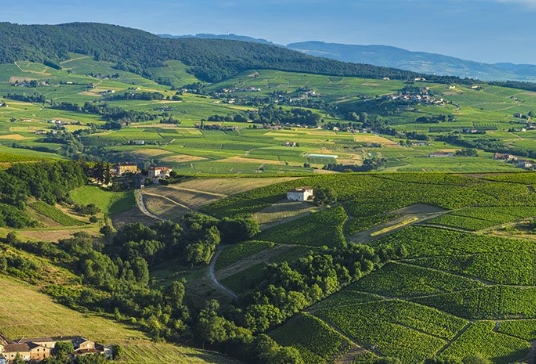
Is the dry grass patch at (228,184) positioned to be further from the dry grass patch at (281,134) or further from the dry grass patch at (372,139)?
the dry grass patch at (281,134)

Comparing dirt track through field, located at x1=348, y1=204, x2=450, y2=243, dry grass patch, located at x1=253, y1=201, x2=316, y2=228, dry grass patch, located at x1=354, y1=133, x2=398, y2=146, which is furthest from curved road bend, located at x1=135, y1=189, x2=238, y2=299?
dry grass patch, located at x1=354, y1=133, x2=398, y2=146

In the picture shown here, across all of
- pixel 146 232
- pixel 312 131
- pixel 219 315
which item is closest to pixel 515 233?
pixel 219 315

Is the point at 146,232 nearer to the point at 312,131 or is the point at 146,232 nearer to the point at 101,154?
the point at 101,154

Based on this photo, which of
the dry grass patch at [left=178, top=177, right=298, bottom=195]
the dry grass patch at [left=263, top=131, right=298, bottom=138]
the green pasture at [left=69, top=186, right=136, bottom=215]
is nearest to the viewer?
the green pasture at [left=69, top=186, right=136, bottom=215]

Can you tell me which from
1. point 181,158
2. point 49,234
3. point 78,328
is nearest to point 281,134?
point 181,158

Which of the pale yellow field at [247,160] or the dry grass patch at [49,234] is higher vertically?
the pale yellow field at [247,160]

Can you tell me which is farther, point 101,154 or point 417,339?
point 101,154

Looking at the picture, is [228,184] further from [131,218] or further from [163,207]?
[131,218]

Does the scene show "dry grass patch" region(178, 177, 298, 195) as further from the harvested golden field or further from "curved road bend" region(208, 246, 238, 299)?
"curved road bend" region(208, 246, 238, 299)

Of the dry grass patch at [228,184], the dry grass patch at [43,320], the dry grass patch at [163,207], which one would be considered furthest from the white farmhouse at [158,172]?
the dry grass patch at [43,320]
